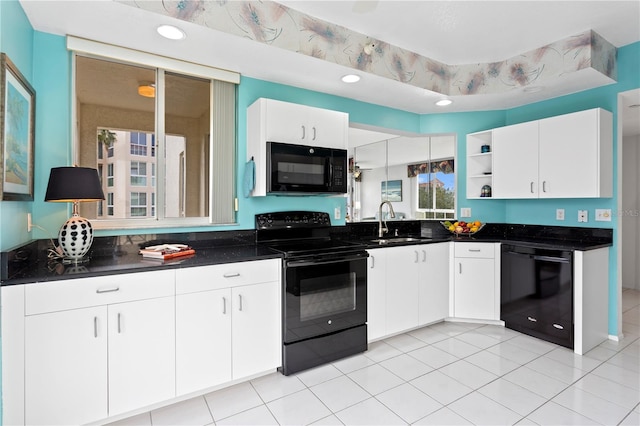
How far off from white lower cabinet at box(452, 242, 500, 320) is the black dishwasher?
72 millimetres

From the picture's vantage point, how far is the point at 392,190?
4.95m

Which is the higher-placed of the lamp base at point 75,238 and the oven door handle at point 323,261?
the lamp base at point 75,238

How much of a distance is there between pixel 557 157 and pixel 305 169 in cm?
241

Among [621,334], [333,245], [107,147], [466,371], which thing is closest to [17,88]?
[107,147]

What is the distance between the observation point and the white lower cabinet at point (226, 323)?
2.05 meters

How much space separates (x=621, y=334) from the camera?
308cm

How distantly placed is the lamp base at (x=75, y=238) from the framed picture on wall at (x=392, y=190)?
12.3ft

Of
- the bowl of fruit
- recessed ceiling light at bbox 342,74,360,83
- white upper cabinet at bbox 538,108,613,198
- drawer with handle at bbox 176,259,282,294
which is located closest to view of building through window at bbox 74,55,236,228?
drawer with handle at bbox 176,259,282,294

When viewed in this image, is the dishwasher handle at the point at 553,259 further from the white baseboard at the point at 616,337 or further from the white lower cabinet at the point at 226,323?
the white lower cabinet at the point at 226,323

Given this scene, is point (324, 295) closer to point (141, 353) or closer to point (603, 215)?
point (141, 353)

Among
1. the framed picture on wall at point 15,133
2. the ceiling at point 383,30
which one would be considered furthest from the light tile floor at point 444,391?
the ceiling at point 383,30

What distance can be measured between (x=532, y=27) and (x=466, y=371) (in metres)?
2.71

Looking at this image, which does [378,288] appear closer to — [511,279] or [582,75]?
[511,279]

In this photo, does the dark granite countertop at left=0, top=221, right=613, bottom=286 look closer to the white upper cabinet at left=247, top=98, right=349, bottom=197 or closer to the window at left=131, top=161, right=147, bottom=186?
the window at left=131, top=161, right=147, bottom=186
